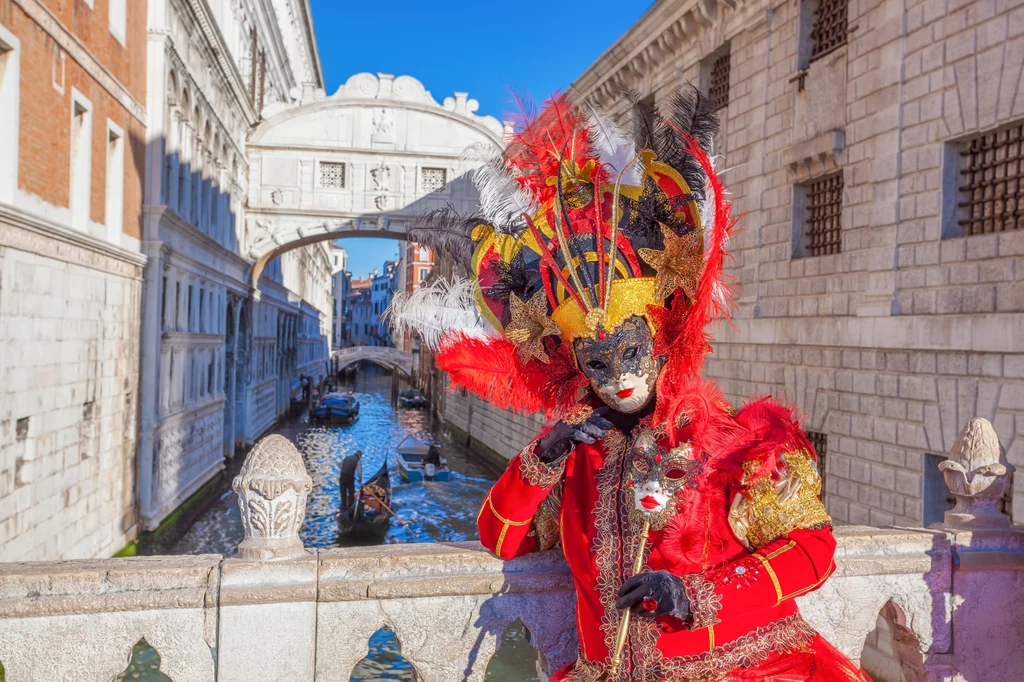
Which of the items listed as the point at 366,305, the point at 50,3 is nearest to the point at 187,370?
the point at 50,3

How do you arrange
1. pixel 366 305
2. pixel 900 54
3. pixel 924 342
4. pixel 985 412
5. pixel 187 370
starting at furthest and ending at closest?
pixel 366 305 → pixel 187 370 → pixel 900 54 → pixel 924 342 → pixel 985 412

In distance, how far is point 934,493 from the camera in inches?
311

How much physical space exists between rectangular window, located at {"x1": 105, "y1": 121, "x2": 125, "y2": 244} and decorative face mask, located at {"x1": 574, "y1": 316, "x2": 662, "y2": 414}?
1075 centimetres

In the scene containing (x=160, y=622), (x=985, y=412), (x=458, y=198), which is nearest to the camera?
(x=160, y=622)

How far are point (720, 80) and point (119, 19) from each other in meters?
9.07

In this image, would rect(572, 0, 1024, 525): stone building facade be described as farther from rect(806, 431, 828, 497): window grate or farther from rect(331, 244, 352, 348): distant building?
rect(331, 244, 352, 348): distant building

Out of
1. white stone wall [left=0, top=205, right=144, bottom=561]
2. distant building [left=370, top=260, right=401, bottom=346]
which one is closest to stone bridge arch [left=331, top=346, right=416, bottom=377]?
distant building [left=370, top=260, right=401, bottom=346]

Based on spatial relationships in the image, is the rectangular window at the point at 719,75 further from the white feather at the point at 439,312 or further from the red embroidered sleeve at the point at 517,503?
the red embroidered sleeve at the point at 517,503

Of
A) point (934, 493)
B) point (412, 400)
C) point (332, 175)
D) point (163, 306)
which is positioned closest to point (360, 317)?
point (412, 400)

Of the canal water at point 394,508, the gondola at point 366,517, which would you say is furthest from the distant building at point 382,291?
the gondola at point 366,517

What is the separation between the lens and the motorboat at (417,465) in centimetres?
2228

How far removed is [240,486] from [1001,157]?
7516 mm

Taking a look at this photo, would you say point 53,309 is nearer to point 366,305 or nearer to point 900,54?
point 900,54

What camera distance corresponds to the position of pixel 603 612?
2537 mm
